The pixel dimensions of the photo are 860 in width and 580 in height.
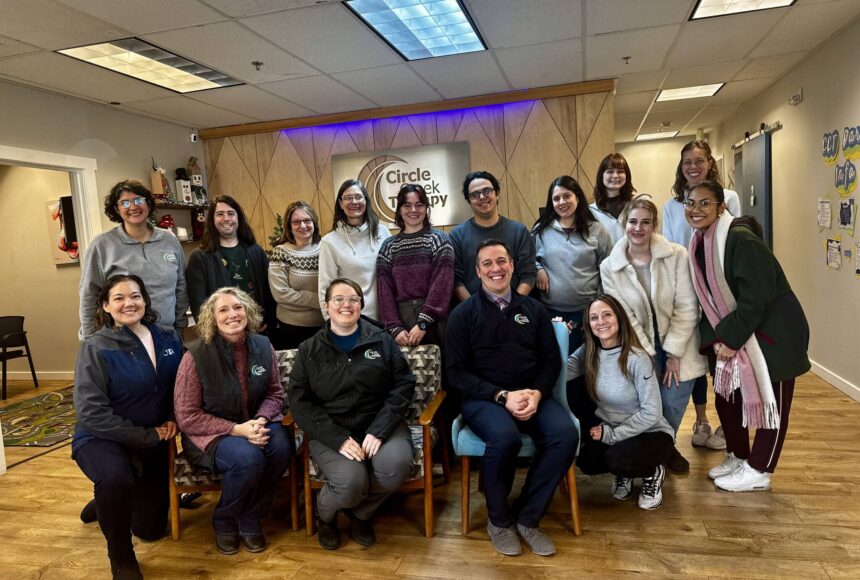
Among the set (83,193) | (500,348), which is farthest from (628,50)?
(83,193)

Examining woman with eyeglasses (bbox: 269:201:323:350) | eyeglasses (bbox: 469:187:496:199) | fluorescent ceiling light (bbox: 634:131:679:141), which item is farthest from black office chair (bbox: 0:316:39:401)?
fluorescent ceiling light (bbox: 634:131:679:141)

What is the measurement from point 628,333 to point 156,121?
5.47 m

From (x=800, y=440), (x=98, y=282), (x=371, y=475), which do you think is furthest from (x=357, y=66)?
(x=800, y=440)

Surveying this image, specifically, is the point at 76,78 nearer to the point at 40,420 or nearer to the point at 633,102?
the point at 40,420

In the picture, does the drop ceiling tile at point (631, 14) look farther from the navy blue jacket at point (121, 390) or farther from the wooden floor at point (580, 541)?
the navy blue jacket at point (121, 390)

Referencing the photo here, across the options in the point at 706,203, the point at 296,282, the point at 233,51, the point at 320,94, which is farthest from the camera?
the point at 320,94

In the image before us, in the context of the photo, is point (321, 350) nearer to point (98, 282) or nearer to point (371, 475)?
point (371, 475)

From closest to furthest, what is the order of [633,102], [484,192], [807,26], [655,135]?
1. [484,192]
2. [807,26]
3. [633,102]
4. [655,135]

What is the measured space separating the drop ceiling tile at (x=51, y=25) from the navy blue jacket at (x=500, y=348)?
9.45ft

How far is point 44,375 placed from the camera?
6430mm

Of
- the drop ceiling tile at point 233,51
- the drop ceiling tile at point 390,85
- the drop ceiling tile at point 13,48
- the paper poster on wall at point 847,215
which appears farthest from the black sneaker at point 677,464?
the drop ceiling tile at point 13,48

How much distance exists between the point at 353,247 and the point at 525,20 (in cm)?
203

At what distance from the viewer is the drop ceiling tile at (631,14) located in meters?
3.58

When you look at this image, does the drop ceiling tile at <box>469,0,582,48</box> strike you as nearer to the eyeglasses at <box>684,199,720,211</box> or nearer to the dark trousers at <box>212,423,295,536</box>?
the eyeglasses at <box>684,199,720,211</box>
